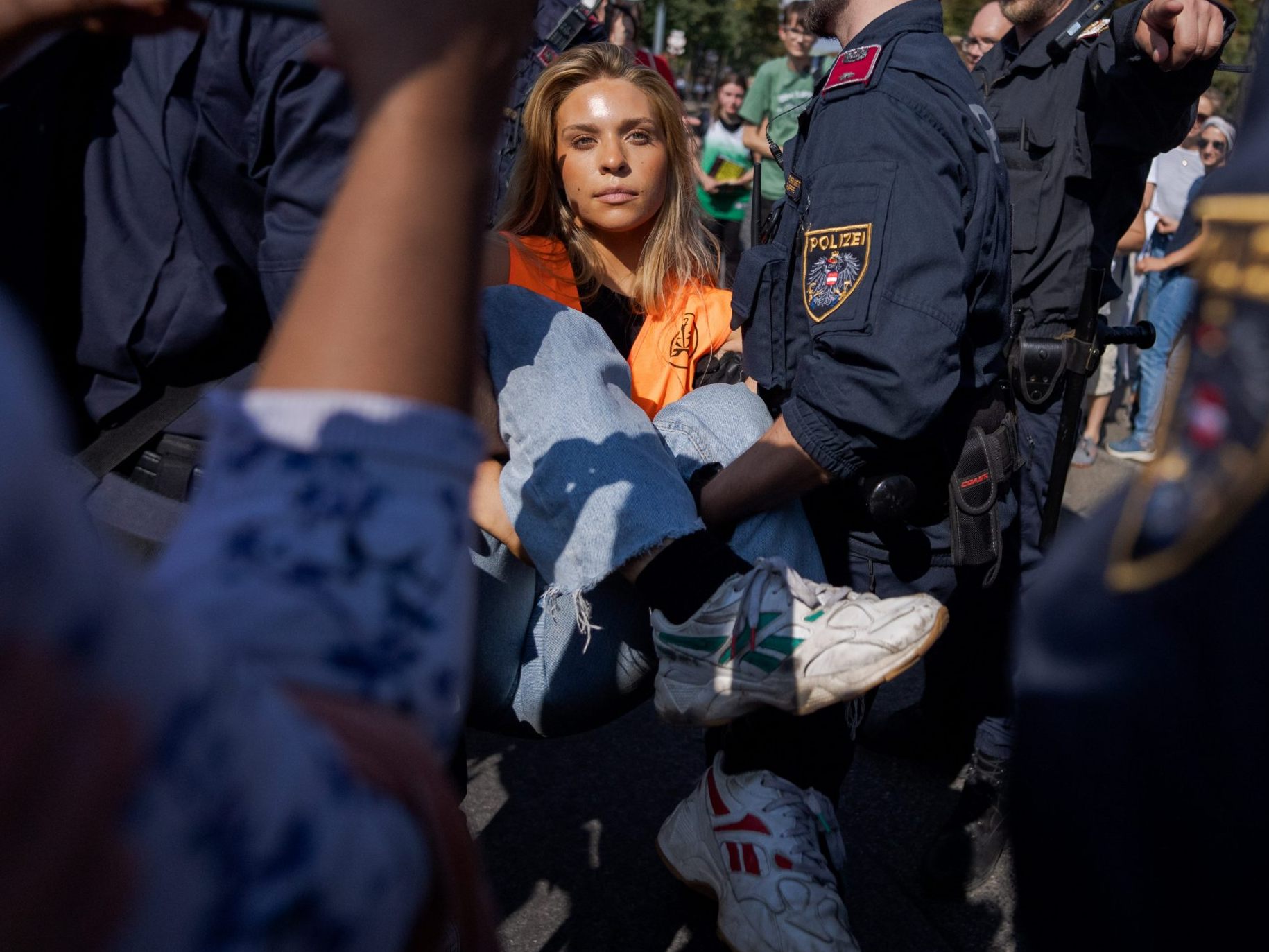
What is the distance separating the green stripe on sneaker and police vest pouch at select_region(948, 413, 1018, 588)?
0.65 meters

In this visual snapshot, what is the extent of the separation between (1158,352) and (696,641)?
5369 millimetres

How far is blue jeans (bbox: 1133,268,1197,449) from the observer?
5.80m

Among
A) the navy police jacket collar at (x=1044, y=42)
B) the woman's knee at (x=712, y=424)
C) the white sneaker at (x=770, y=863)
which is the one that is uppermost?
the navy police jacket collar at (x=1044, y=42)

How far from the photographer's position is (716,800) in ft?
6.07

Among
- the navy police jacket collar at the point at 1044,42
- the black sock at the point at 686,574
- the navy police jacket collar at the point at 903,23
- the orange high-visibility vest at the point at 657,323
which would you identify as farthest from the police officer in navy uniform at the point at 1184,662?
the navy police jacket collar at the point at 1044,42

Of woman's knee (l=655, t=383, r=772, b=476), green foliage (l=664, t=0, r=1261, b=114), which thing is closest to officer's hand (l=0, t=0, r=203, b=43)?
woman's knee (l=655, t=383, r=772, b=476)

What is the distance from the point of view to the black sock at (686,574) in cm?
153

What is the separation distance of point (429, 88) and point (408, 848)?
1.26ft

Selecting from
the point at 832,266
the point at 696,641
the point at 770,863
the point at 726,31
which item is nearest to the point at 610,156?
the point at 832,266

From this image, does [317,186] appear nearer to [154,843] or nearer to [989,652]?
[154,843]

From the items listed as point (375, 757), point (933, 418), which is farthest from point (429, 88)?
point (933, 418)

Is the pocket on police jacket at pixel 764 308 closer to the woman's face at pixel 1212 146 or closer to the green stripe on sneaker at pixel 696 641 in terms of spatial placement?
the green stripe on sneaker at pixel 696 641

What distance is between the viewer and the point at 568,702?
5.71ft

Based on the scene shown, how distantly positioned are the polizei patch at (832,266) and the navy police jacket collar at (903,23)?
0.39 meters
